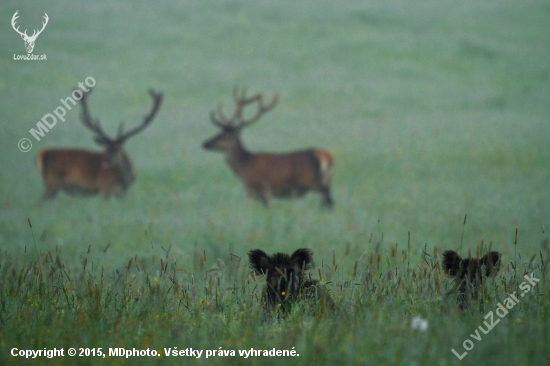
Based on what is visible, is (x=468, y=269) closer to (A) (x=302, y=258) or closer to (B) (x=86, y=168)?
(A) (x=302, y=258)

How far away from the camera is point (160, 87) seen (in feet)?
83.1

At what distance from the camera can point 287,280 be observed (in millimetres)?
4246

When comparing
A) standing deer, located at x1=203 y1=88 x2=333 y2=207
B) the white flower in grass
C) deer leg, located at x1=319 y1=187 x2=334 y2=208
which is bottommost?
the white flower in grass

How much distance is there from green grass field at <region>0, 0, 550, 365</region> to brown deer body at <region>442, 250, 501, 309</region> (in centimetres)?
9

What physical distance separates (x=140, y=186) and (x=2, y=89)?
11.3 m

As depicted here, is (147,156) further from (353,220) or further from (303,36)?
(303,36)

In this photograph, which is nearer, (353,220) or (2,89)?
(353,220)

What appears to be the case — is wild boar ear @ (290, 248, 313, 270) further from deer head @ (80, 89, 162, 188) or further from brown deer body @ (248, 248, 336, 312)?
deer head @ (80, 89, 162, 188)

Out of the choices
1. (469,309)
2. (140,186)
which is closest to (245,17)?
(140,186)

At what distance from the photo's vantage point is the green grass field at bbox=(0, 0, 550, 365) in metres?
3.71

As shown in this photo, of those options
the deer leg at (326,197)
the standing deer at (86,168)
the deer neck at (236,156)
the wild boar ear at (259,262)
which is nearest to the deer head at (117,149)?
the standing deer at (86,168)

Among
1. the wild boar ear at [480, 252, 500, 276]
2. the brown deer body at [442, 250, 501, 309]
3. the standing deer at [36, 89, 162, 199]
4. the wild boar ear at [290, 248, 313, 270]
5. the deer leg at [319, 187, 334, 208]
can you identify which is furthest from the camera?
the standing deer at [36, 89, 162, 199]

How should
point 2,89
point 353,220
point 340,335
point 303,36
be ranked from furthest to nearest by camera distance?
1. point 303,36
2. point 2,89
3. point 353,220
4. point 340,335

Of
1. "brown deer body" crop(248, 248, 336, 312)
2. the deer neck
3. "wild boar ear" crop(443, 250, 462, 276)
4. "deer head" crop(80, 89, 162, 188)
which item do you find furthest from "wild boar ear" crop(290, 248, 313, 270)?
the deer neck
